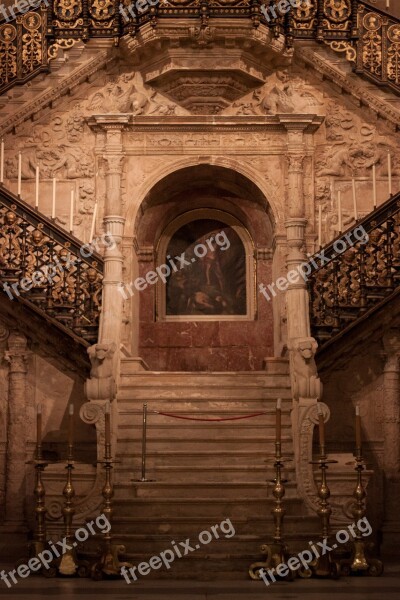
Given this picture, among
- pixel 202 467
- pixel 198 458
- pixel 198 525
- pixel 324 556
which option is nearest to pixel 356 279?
pixel 198 458

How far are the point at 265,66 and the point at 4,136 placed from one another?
3250 mm

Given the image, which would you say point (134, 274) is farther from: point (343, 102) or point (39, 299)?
point (343, 102)

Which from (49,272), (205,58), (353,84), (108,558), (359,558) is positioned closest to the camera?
(108,558)

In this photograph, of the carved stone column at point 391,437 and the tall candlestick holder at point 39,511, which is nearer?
the tall candlestick holder at point 39,511

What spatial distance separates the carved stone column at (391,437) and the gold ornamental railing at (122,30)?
10.9 feet

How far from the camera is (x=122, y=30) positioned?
610 inches

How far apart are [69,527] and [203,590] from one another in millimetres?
1598

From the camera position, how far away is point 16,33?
1571 centimetres

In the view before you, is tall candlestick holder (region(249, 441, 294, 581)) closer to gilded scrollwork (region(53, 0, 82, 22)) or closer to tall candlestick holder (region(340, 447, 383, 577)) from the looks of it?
tall candlestick holder (region(340, 447, 383, 577))

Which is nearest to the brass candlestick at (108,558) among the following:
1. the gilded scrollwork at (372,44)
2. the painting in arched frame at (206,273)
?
the painting in arched frame at (206,273)

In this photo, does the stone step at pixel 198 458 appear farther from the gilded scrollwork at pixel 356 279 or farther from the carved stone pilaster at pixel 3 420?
the carved stone pilaster at pixel 3 420

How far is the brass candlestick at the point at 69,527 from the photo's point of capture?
10.6 meters

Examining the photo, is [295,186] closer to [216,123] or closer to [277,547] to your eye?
[216,123]

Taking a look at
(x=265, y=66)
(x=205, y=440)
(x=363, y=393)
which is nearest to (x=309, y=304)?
(x=363, y=393)
